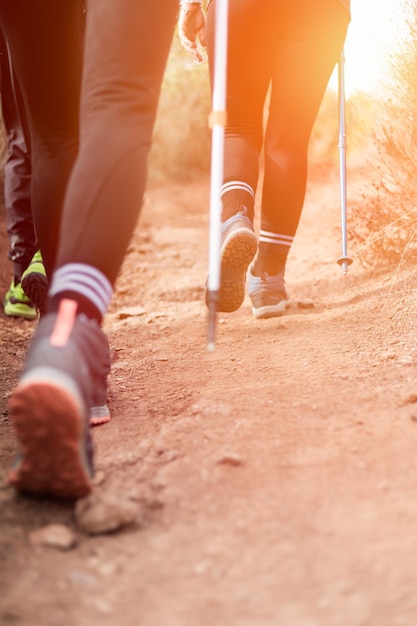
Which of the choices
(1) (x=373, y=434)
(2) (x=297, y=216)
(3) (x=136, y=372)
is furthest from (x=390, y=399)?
(2) (x=297, y=216)

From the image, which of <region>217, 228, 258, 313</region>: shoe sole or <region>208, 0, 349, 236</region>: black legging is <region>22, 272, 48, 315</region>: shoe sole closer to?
<region>217, 228, 258, 313</region>: shoe sole

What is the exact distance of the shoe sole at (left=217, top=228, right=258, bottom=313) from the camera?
7.38 feet

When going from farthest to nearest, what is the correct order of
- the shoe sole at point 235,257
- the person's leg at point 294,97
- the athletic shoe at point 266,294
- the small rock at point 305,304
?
the small rock at point 305,304, the athletic shoe at point 266,294, the person's leg at point 294,97, the shoe sole at point 235,257

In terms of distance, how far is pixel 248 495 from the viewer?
1.31 metres

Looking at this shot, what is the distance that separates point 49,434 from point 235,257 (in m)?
1.22

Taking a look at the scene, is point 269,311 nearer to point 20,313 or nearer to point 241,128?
point 241,128

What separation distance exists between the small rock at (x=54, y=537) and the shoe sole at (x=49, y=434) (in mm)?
74

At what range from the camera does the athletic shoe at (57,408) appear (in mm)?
1146

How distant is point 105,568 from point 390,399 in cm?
94

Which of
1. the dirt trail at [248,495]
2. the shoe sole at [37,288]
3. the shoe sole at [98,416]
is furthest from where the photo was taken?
the shoe sole at [37,288]

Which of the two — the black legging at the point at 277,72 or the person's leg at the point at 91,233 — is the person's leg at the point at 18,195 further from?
the person's leg at the point at 91,233

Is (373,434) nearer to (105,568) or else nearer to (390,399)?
(390,399)

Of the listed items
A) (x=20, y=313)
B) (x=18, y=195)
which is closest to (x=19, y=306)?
(x=20, y=313)

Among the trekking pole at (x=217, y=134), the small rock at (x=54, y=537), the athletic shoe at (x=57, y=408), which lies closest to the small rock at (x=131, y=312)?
the trekking pole at (x=217, y=134)
